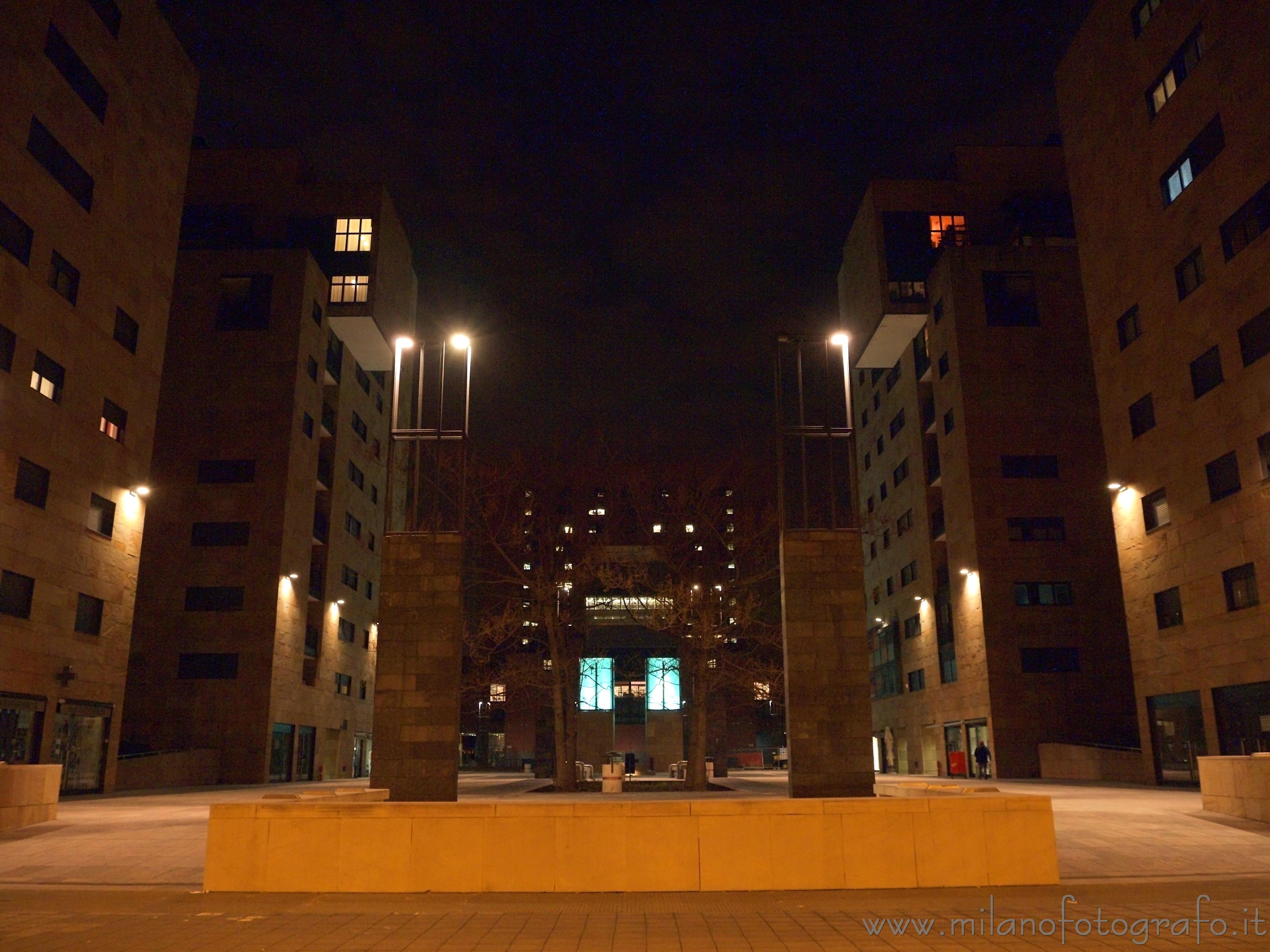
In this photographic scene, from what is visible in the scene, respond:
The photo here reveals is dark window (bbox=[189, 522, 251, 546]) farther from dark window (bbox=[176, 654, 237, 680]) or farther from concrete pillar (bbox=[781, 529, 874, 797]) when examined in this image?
concrete pillar (bbox=[781, 529, 874, 797])

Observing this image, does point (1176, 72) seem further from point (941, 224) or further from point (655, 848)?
point (655, 848)

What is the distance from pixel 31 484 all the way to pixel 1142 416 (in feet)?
127

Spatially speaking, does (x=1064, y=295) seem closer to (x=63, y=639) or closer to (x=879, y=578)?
(x=879, y=578)

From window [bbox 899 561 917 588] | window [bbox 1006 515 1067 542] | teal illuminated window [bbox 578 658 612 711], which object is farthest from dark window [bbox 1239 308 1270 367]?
teal illuminated window [bbox 578 658 612 711]

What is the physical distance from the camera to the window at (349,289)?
5934 cm

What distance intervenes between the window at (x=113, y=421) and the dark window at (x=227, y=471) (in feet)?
40.9

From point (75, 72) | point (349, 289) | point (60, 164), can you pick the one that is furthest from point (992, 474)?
point (75, 72)

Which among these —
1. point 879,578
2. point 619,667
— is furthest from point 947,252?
point 619,667

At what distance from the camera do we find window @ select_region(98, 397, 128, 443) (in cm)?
3488

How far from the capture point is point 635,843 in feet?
38.3

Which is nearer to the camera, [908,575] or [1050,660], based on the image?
[1050,660]

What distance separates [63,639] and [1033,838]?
3122 centimetres

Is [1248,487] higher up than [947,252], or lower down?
lower down

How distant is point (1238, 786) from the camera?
66.9 ft
